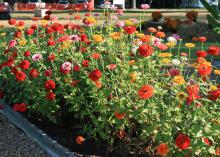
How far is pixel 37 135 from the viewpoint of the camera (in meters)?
5.64

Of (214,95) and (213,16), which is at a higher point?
(213,16)

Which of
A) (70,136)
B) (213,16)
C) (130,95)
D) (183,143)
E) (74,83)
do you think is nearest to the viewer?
(213,16)

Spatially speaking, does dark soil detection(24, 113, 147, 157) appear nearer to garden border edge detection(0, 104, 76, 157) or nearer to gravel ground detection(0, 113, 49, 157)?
garden border edge detection(0, 104, 76, 157)

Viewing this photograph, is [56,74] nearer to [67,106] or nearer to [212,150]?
[67,106]

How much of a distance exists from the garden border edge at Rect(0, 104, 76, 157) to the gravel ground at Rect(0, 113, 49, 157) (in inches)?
2.1

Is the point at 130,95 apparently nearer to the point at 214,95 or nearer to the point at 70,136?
the point at 214,95

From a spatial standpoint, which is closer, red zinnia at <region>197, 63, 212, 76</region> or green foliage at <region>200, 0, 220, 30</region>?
green foliage at <region>200, 0, 220, 30</region>

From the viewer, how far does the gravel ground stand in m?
5.21

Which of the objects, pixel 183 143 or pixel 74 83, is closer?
pixel 183 143

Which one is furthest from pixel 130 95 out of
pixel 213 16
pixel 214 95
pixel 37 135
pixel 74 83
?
pixel 213 16

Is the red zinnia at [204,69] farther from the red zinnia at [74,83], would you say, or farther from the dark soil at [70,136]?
the red zinnia at [74,83]

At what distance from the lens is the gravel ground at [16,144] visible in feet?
17.1

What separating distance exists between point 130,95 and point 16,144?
1.69 metres

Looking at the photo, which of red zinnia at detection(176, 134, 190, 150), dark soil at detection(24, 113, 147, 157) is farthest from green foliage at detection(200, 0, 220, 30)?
dark soil at detection(24, 113, 147, 157)
